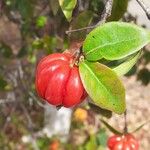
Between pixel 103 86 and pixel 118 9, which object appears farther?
pixel 118 9

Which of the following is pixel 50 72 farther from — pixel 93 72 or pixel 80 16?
pixel 80 16

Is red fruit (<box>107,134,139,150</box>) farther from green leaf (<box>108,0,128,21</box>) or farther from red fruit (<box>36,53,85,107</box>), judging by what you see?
red fruit (<box>36,53,85,107</box>)

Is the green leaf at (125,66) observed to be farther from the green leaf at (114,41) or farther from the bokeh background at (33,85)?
the bokeh background at (33,85)

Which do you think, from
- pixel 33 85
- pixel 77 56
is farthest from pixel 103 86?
pixel 33 85

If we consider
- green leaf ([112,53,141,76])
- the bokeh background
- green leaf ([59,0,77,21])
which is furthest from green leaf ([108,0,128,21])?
green leaf ([112,53,141,76])

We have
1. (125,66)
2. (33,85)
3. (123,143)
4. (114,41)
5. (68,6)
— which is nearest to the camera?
(114,41)

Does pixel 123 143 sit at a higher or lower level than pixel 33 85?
higher

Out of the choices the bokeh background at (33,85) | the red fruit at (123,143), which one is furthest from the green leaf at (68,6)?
the red fruit at (123,143)

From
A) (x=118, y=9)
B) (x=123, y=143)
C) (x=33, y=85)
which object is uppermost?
(x=118, y=9)

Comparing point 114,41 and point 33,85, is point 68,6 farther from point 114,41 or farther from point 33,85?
point 33,85
